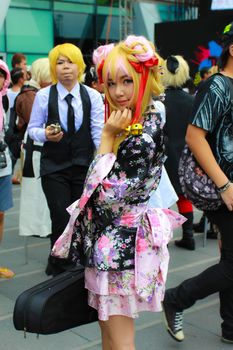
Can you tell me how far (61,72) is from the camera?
3941mm

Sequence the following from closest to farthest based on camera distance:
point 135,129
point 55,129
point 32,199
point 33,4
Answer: point 135,129 < point 55,129 < point 32,199 < point 33,4

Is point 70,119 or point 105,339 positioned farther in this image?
point 70,119

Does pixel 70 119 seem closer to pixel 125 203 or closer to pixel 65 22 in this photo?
pixel 125 203

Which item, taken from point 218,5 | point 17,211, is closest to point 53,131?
point 17,211

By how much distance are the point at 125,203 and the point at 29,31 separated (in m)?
16.2

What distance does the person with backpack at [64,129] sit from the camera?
12.9 feet

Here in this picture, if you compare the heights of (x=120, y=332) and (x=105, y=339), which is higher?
(x=120, y=332)

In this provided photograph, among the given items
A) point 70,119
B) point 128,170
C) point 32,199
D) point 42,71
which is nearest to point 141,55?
point 128,170

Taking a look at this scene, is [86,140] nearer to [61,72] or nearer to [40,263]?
[61,72]

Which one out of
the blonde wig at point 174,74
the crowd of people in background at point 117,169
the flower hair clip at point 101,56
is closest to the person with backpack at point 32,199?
the crowd of people in background at point 117,169

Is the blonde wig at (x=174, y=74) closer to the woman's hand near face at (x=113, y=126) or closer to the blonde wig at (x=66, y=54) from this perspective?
the blonde wig at (x=66, y=54)

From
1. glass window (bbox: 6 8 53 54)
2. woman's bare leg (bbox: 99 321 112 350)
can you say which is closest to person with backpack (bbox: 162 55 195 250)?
woman's bare leg (bbox: 99 321 112 350)

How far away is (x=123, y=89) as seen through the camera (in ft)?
6.93

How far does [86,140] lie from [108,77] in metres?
1.89
